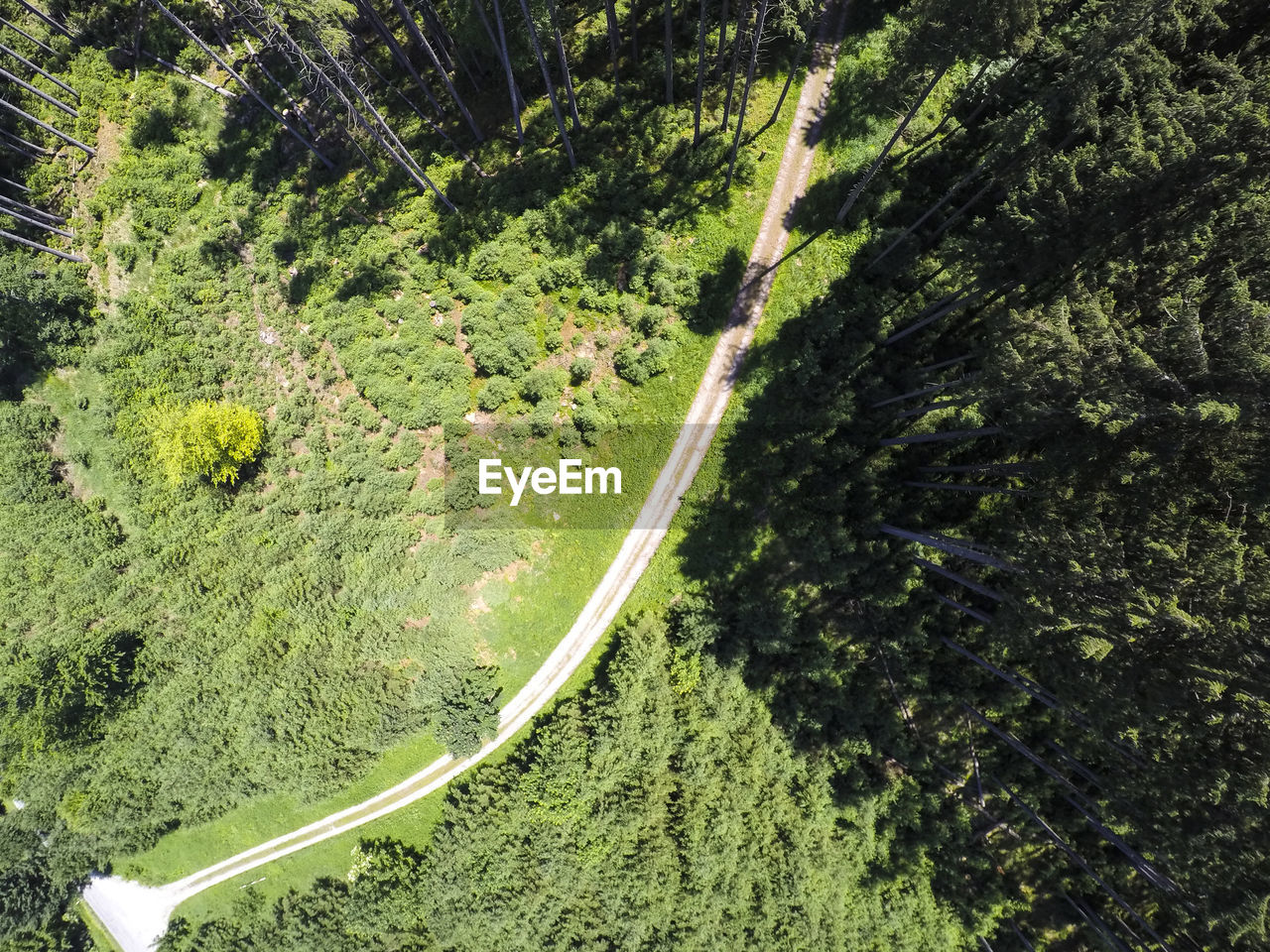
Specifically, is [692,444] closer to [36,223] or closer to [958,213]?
[958,213]

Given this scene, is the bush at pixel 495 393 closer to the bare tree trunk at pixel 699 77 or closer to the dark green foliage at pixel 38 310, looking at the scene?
the bare tree trunk at pixel 699 77

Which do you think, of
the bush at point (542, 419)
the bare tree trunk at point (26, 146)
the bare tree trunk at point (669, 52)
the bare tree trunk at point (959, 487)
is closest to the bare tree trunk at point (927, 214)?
the bare tree trunk at point (959, 487)

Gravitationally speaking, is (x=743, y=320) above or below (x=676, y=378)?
above

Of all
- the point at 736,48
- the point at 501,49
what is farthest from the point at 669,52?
the point at 501,49

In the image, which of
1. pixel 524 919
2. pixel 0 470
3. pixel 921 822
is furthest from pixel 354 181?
pixel 921 822

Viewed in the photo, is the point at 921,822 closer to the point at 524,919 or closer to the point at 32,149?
the point at 524,919

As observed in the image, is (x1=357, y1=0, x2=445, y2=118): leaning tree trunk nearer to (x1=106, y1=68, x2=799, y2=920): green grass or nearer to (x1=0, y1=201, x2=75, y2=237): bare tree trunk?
(x1=106, y1=68, x2=799, y2=920): green grass
